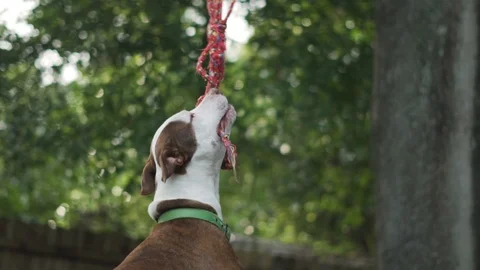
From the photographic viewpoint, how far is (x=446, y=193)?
5.84 m

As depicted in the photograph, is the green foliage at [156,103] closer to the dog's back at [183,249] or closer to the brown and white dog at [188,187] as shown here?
the brown and white dog at [188,187]

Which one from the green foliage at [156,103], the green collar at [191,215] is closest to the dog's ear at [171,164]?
the green collar at [191,215]

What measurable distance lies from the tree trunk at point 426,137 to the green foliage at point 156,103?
178cm

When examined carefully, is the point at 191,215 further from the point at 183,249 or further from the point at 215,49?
the point at 215,49

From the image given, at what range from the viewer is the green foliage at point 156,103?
24.2 ft

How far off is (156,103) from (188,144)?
A: 12.1 ft

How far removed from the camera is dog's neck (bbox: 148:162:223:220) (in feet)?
12.4

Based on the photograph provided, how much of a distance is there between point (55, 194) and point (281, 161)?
2.10 metres

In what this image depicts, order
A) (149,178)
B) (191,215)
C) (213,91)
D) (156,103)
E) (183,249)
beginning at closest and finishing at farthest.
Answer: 1. (183,249)
2. (191,215)
3. (149,178)
4. (213,91)
5. (156,103)

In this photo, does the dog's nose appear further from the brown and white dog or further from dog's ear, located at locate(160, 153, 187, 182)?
dog's ear, located at locate(160, 153, 187, 182)

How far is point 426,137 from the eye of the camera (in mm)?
5973

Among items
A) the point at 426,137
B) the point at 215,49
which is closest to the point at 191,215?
the point at 215,49

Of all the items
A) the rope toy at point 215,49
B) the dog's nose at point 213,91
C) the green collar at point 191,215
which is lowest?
the green collar at point 191,215

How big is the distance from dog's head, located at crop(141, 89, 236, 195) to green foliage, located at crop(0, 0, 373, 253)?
3188 mm
